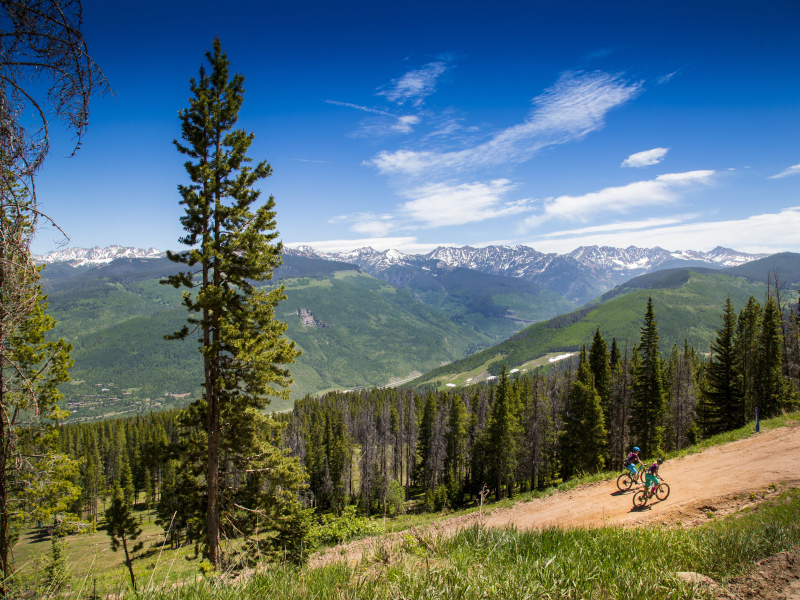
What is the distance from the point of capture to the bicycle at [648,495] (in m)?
16.0

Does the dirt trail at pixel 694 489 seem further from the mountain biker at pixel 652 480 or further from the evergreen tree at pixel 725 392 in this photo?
the evergreen tree at pixel 725 392

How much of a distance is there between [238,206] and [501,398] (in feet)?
114

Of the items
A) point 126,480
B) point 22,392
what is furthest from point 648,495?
point 126,480

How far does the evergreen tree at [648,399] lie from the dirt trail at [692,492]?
14395 millimetres

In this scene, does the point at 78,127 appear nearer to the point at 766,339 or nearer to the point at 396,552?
the point at 396,552

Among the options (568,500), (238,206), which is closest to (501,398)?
(568,500)

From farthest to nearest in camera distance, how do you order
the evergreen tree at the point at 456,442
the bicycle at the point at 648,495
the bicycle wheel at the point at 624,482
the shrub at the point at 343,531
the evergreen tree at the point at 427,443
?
the evergreen tree at the point at 427,443 < the evergreen tree at the point at 456,442 < the shrub at the point at 343,531 < the bicycle wheel at the point at 624,482 < the bicycle at the point at 648,495

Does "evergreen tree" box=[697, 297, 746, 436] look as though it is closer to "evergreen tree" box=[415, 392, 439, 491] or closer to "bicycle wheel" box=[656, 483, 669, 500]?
"bicycle wheel" box=[656, 483, 669, 500]

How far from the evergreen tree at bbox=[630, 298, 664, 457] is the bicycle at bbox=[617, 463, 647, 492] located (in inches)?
803

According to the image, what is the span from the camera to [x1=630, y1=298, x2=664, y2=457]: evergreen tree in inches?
1412

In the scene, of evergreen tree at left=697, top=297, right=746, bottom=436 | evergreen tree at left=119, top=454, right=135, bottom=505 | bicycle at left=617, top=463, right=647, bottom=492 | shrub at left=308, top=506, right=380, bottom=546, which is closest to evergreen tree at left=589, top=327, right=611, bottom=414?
evergreen tree at left=697, top=297, right=746, bottom=436

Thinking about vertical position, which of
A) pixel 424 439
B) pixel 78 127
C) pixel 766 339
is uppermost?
pixel 78 127

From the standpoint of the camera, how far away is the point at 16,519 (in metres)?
11.6

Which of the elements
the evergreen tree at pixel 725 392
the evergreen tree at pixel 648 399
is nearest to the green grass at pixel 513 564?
the evergreen tree at pixel 648 399
